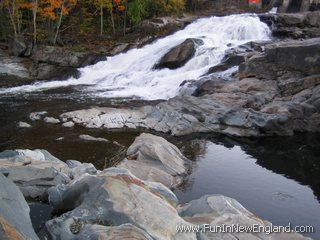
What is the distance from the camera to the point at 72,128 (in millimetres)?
14898

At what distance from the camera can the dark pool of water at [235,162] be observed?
380 inches

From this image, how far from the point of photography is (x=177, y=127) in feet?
49.5

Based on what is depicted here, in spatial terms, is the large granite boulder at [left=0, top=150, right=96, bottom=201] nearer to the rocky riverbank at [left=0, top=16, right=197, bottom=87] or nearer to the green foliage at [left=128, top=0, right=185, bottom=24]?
the rocky riverbank at [left=0, top=16, right=197, bottom=87]

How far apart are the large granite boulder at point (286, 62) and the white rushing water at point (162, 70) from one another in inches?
126

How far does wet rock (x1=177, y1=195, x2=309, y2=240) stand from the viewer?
20.2 feet

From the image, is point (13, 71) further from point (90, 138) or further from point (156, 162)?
point (156, 162)

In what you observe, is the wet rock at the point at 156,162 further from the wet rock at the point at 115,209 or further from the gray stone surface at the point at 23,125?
the gray stone surface at the point at 23,125

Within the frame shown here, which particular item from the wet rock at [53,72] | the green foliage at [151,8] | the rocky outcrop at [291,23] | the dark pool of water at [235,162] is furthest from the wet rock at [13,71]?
the rocky outcrop at [291,23]

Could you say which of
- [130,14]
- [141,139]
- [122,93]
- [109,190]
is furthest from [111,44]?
[109,190]

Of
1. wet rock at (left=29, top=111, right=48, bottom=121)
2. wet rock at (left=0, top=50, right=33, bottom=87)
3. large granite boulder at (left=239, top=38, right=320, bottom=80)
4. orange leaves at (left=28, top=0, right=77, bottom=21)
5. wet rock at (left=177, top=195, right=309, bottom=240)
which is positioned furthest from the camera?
orange leaves at (left=28, top=0, right=77, bottom=21)

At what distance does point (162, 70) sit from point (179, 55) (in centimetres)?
133

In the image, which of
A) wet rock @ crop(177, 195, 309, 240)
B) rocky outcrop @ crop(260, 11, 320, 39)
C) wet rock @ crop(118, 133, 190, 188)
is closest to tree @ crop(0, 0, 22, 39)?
rocky outcrop @ crop(260, 11, 320, 39)

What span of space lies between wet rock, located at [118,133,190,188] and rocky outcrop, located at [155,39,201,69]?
11.9m

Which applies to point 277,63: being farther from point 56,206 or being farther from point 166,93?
point 56,206
